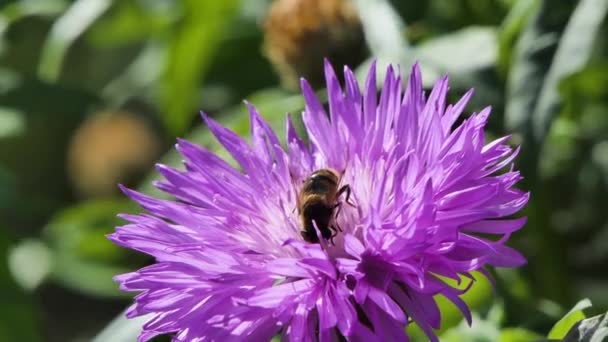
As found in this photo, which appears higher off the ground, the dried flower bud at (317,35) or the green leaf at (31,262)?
the dried flower bud at (317,35)

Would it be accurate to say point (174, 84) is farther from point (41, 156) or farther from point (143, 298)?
point (41, 156)

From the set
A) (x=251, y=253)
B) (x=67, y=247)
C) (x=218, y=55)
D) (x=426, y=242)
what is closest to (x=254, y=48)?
(x=218, y=55)

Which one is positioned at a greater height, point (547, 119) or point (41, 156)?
point (41, 156)

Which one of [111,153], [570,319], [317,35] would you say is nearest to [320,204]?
[570,319]

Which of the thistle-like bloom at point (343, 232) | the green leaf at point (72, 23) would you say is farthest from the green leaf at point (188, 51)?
the thistle-like bloom at point (343, 232)

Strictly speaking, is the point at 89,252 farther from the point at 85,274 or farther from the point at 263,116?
the point at 263,116

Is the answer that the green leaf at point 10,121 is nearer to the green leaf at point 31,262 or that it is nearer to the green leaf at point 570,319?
the green leaf at point 31,262
